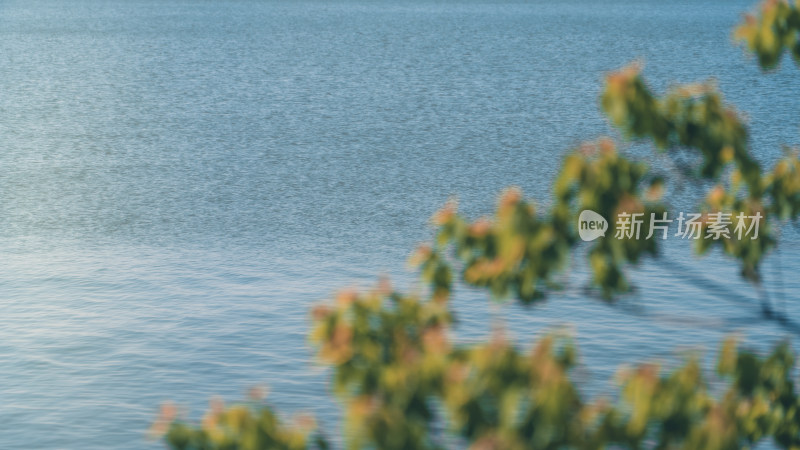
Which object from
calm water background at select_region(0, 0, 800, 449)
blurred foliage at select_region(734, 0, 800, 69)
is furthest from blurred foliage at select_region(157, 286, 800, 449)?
blurred foliage at select_region(734, 0, 800, 69)

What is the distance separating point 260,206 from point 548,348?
23177mm

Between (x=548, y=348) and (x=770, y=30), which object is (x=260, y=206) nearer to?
(x=770, y=30)

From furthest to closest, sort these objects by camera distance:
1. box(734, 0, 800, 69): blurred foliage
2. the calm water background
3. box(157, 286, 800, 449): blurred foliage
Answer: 1. the calm water background
2. box(734, 0, 800, 69): blurred foliage
3. box(157, 286, 800, 449): blurred foliage

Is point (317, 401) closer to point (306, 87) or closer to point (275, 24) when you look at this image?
point (306, 87)

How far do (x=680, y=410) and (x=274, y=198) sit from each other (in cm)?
2393

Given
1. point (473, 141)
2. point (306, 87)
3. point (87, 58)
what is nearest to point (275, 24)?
point (87, 58)

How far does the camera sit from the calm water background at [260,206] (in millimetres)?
18391

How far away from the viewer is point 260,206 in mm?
28281

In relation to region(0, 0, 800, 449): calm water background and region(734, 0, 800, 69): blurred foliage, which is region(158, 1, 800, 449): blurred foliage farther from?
region(0, 0, 800, 449): calm water background

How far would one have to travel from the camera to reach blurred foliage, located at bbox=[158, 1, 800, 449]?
5.29 m

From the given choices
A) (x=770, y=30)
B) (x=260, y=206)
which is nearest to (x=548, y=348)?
(x=770, y=30)

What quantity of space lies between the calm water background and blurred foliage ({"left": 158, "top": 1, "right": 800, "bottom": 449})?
75cm

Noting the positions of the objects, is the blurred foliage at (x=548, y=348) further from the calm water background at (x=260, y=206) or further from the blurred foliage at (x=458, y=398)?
the calm water background at (x=260, y=206)

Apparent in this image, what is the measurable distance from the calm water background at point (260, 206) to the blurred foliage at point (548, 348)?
75 centimetres
